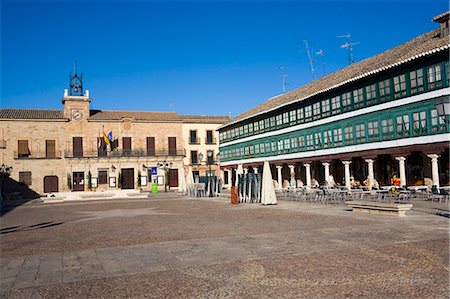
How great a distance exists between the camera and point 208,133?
51719mm

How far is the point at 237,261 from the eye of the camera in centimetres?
685

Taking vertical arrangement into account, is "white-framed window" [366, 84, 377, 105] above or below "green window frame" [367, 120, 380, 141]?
above

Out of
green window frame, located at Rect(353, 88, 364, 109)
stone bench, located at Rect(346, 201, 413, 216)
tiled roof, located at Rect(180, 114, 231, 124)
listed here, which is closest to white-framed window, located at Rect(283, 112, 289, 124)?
green window frame, located at Rect(353, 88, 364, 109)

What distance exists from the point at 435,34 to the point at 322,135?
974 centimetres

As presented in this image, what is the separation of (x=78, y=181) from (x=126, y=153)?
6133 millimetres

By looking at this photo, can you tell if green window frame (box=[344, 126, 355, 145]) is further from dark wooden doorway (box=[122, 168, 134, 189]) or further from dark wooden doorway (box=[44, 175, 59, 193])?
dark wooden doorway (box=[44, 175, 59, 193])

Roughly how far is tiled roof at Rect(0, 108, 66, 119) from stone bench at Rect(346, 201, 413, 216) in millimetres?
38837

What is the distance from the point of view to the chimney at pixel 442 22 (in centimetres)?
2283

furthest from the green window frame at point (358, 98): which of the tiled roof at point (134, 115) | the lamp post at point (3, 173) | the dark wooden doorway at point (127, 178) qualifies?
Result: the lamp post at point (3, 173)

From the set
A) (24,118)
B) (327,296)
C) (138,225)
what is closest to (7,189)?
(24,118)

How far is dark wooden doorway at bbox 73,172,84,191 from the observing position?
44812mm

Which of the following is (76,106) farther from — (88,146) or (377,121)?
(377,121)

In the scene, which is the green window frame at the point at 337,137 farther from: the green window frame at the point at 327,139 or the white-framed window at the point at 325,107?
the white-framed window at the point at 325,107

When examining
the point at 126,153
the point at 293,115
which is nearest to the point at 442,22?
the point at 293,115
